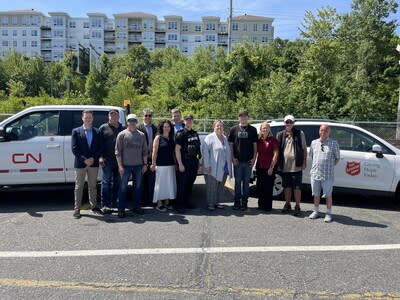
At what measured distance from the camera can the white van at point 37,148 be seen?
7762 mm

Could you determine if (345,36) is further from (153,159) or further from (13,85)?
(13,85)

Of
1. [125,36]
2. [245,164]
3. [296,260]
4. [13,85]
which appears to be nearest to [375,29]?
[245,164]

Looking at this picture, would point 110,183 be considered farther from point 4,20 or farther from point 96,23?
point 4,20

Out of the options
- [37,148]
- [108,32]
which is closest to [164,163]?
[37,148]

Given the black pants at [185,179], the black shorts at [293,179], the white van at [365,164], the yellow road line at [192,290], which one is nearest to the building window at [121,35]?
the white van at [365,164]

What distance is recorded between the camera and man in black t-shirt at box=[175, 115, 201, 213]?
7.43 meters

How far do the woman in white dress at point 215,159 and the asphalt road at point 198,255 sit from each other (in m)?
0.47

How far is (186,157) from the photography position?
7.49 metres

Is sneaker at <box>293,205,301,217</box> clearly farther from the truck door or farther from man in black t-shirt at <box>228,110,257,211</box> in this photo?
the truck door

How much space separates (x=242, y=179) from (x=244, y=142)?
710 mm

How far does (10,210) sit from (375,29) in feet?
111

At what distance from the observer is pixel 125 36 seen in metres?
119

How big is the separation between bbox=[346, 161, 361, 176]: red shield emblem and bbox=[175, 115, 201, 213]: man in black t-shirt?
9.96 ft

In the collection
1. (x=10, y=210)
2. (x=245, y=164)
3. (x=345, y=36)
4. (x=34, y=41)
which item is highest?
(x=34, y=41)
